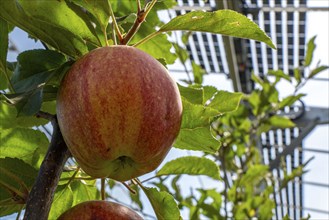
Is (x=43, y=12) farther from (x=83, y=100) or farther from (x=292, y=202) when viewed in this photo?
(x=292, y=202)

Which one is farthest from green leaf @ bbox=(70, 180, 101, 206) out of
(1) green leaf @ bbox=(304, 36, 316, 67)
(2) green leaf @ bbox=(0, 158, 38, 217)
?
(1) green leaf @ bbox=(304, 36, 316, 67)

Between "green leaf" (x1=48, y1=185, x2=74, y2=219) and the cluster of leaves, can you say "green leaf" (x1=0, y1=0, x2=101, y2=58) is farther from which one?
the cluster of leaves

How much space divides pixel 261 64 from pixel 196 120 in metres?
4.32

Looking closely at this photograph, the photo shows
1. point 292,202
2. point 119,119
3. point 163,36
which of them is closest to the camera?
point 119,119

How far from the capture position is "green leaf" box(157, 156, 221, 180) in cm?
100

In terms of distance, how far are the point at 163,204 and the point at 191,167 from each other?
167mm

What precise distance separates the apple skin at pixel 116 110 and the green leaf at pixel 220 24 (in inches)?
3.9

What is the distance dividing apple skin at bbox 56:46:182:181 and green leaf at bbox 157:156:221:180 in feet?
1.05

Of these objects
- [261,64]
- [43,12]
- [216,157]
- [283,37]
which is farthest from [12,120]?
[261,64]

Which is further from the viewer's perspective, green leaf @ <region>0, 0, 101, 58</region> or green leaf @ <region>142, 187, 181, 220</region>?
green leaf @ <region>142, 187, 181, 220</region>

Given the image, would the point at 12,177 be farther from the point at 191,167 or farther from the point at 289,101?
the point at 289,101

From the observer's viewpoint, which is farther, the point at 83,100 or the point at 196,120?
the point at 196,120

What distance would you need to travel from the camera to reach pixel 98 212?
0.71 m

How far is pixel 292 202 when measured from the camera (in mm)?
6957
